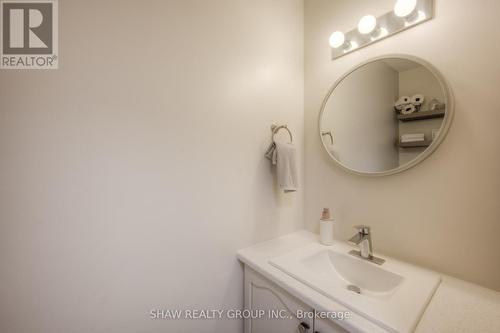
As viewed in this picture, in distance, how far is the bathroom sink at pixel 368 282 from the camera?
2.04 ft

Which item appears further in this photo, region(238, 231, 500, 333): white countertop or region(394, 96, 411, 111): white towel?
region(394, 96, 411, 111): white towel

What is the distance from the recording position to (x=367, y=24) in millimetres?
1049

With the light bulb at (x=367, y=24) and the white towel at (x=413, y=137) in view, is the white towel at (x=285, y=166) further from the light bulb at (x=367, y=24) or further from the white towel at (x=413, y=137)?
the light bulb at (x=367, y=24)

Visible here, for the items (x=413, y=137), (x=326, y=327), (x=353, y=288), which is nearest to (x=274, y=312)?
(x=326, y=327)

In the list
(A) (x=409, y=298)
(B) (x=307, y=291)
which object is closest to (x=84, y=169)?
(B) (x=307, y=291)

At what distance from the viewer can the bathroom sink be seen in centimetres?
62

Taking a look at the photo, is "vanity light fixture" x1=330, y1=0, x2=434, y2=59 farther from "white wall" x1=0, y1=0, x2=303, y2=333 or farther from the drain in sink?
the drain in sink

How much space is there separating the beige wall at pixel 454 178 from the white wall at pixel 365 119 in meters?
0.09

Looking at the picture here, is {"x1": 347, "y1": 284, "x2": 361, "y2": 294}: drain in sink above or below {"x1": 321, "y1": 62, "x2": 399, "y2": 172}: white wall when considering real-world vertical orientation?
below

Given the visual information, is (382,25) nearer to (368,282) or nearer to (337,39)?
(337,39)

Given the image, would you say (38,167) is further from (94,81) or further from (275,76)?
(275,76)

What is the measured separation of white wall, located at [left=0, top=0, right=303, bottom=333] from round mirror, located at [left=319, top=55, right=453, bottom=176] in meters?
0.49

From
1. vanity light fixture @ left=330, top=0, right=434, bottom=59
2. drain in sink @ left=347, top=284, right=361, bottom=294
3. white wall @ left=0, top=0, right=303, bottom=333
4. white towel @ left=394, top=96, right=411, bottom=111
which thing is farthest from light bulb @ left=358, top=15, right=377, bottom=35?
drain in sink @ left=347, top=284, right=361, bottom=294

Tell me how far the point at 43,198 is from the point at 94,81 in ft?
1.49
